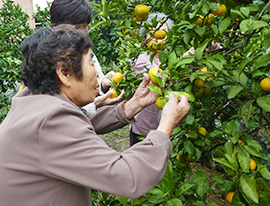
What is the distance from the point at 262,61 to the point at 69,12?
4.82 ft

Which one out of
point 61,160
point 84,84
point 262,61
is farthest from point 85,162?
point 262,61

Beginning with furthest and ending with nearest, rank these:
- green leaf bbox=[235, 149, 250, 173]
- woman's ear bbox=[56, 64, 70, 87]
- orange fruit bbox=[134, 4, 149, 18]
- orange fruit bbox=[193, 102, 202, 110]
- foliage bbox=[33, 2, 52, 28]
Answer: foliage bbox=[33, 2, 52, 28]
orange fruit bbox=[193, 102, 202, 110]
orange fruit bbox=[134, 4, 149, 18]
woman's ear bbox=[56, 64, 70, 87]
green leaf bbox=[235, 149, 250, 173]

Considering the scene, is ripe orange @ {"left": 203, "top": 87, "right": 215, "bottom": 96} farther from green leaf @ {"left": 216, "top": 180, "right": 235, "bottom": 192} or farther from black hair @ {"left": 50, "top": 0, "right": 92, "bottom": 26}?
black hair @ {"left": 50, "top": 0, "right": 92, "bottom": 26}

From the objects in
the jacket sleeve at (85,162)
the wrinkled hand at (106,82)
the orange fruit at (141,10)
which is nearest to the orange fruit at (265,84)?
the jacket sleeve at (85,162)

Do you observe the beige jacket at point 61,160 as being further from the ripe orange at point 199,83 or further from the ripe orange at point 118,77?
the ripe orange at point 118,77

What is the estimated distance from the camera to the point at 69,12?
188 cm

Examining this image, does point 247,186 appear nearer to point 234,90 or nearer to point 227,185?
point 227,185

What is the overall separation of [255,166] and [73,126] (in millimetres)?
809

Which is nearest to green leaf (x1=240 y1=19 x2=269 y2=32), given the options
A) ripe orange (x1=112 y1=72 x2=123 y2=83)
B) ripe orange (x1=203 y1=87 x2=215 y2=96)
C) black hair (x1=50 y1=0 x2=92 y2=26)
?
ripe orange (x1=203 y1=87 x2=215 y2=96)

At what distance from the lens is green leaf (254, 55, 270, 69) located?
0.98 meters

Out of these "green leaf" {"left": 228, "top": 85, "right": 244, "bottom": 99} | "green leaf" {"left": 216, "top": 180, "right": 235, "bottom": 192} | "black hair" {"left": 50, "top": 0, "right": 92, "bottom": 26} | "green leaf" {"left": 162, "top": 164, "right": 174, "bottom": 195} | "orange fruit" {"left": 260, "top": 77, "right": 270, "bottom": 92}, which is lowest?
"green leaf" {"left": 216, "top": 180, "right": 235, "bottom": 192}

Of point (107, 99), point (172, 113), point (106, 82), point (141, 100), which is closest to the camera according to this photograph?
point (172, 113)

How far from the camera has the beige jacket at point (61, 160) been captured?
87 centimetres

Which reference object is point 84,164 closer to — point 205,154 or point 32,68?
point 32,68
